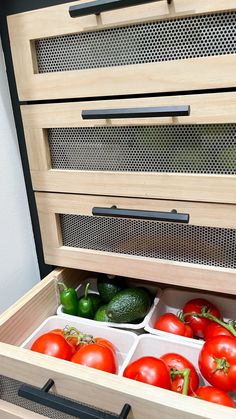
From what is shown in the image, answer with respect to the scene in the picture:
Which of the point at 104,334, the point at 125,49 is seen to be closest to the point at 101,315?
the point at 104,334

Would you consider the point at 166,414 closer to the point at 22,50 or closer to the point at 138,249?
the point at 138,249

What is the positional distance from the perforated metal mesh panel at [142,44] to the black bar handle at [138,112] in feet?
0.27

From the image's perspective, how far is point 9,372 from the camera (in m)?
0.59

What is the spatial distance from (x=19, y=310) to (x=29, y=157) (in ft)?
1.05

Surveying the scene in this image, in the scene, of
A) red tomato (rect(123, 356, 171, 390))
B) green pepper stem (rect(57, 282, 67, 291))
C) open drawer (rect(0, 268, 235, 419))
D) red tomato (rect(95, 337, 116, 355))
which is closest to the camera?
open drawer (rect(0, 268, 235, 419))

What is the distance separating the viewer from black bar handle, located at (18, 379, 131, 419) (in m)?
0.49

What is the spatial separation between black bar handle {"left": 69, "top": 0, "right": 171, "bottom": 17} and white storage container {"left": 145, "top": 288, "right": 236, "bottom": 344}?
600 millimetres

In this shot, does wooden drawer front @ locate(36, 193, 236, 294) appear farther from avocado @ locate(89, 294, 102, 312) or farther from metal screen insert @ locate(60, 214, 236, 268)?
avocado @ locate(89, 294, 102, 312)

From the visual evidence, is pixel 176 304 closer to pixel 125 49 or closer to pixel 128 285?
pixel 128 285

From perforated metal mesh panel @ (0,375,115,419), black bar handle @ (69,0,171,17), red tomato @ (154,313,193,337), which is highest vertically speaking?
black bar handle @ (69,0,171,17)

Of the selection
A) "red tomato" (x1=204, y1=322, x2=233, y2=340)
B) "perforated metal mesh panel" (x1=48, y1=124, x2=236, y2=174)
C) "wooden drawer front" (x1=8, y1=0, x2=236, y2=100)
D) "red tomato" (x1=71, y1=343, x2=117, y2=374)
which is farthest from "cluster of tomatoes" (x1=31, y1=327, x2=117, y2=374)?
"wooden drawer front" (x1=8, y1=0, x2=236, y2=100)

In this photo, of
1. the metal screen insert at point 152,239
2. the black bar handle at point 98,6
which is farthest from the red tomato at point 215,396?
the black bar handle at point 98,6

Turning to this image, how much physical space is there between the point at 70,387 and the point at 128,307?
233 millimetres

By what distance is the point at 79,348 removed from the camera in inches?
27.9
